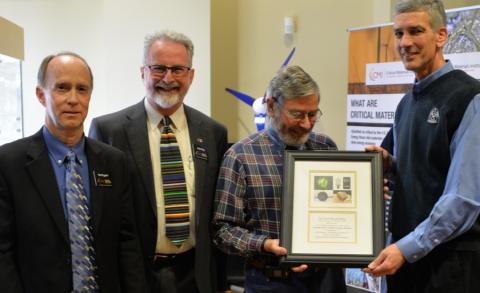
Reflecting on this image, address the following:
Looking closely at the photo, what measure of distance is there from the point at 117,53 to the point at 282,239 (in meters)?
3.62

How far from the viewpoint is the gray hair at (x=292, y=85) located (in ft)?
6.76

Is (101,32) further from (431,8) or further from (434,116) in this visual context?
(434,116)

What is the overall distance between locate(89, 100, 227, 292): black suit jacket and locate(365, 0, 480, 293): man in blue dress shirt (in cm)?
77

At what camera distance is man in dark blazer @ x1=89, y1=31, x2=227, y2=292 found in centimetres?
228

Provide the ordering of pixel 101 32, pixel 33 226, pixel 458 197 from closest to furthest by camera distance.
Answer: pixel 33 226 → pixel 458 197 → pixel 101 32

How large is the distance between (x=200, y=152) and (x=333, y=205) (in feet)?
2.32

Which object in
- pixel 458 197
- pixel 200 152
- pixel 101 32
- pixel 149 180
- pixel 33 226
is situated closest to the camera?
pixel 33 226

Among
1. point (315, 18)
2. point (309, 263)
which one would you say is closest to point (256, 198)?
point (309, 263)

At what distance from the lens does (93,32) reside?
5.15m

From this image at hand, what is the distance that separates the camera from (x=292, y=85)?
207 cm

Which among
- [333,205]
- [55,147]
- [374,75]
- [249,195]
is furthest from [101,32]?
[333,205]

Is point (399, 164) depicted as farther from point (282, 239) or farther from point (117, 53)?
point (117, 53)

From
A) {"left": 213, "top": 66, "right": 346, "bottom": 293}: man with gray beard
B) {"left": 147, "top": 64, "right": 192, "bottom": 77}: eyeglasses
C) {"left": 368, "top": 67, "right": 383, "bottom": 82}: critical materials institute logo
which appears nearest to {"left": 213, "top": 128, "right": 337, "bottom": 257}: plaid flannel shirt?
{"left": 213, "top": 66, "right": 346, "bottom": 293}: man with gray beard

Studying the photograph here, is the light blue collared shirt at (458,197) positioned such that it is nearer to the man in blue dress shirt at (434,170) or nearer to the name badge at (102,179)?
the man in blue dress shirt at (434,170)
